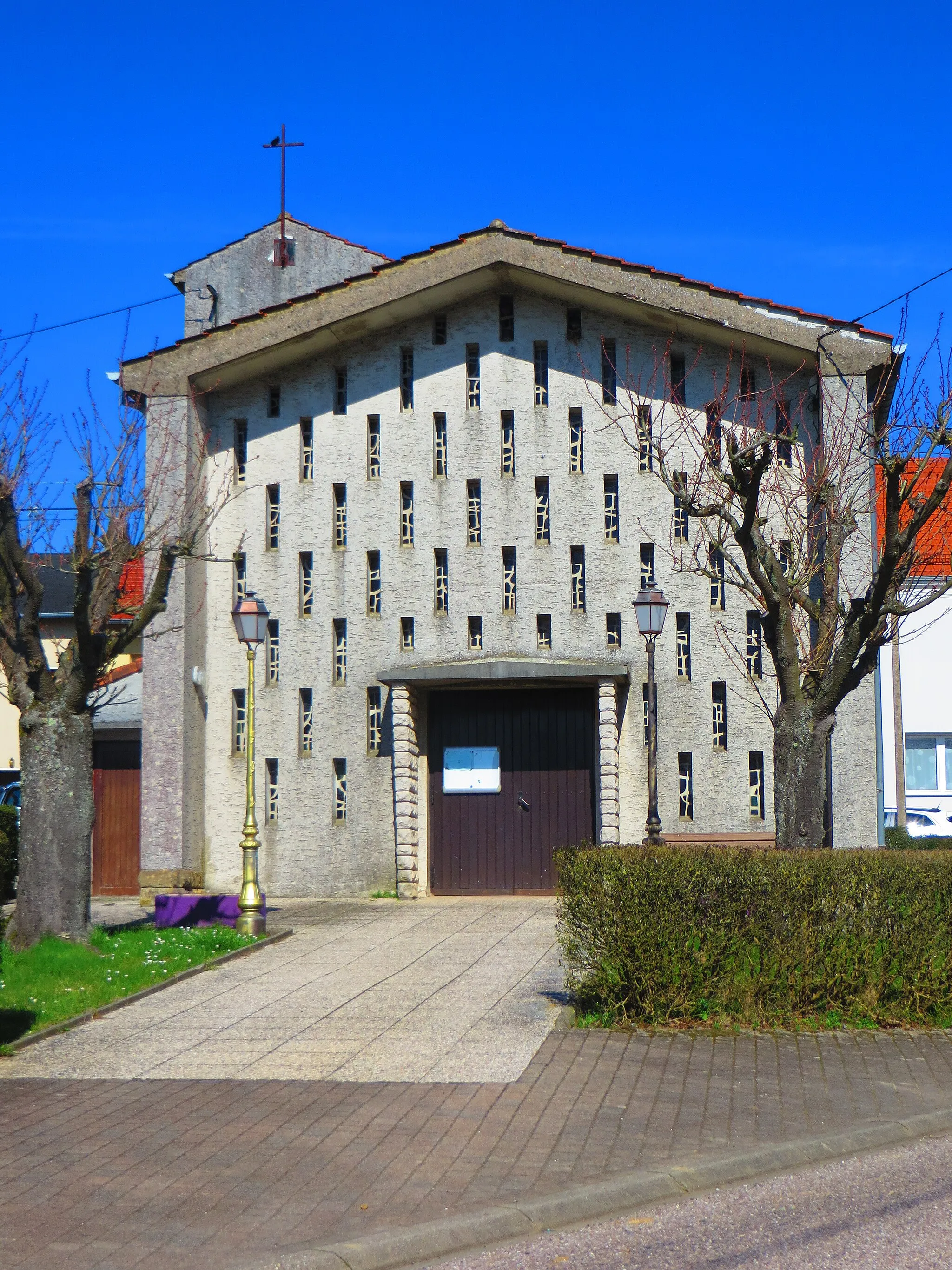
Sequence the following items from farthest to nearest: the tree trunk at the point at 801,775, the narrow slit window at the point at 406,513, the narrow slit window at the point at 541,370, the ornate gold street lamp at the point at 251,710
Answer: the narrow slit window at the point at 406,513
the narrow slit window at the point at 541,370
the ornate gold street lamp at the point at 251,710
the tree trunk at the point at 801,775

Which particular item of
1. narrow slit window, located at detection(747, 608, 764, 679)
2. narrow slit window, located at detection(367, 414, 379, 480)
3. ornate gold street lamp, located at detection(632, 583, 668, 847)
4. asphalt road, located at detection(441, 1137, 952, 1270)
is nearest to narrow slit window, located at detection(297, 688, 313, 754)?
narrow slit window, located at detection(367, 414, 379, 480)

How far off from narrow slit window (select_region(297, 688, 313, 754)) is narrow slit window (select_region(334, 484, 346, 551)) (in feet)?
7.31

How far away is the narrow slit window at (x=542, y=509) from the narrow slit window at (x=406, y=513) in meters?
1.85

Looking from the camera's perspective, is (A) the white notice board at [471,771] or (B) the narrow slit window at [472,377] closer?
(A) the white notice board at [471,771]

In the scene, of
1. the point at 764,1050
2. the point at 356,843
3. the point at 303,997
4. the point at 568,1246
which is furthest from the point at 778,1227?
the point at 356,843

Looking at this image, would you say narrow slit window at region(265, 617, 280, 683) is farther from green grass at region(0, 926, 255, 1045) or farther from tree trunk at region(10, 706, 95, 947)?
tree trunk at region(10, 706, 95, 947)

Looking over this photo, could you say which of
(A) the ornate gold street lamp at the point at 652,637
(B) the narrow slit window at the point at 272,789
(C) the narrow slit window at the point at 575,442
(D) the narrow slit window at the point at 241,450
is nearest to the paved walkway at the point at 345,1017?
(A) the ornate gold street lamp at the point at 652,637

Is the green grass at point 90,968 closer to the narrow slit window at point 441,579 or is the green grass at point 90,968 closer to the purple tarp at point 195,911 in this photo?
the purple tarp at point 195,911

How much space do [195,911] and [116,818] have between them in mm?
6910

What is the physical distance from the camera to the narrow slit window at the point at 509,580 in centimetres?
1928

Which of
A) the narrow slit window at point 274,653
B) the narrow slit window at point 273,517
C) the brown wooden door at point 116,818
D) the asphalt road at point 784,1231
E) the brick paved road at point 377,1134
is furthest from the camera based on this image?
Result: the brown wooden door at point 116,818

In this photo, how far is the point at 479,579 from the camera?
63.4ft

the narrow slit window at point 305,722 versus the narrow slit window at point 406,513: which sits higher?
the narrow slit window at point 406,513

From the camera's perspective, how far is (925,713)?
3197 cm
